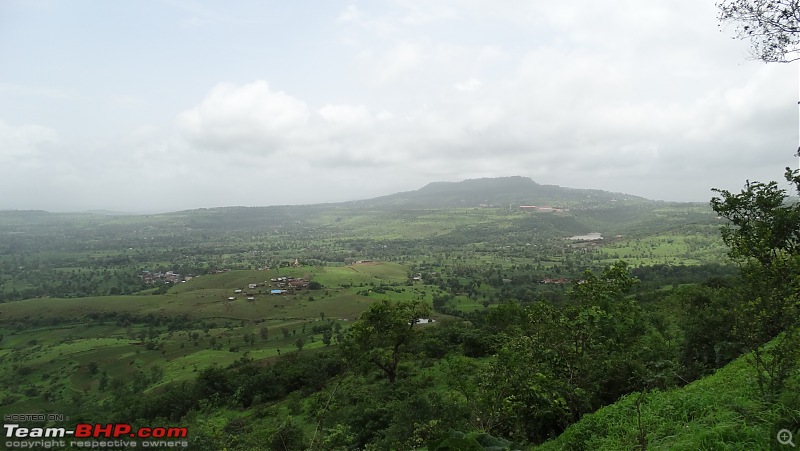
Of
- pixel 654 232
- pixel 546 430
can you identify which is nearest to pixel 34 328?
pixel 546 430

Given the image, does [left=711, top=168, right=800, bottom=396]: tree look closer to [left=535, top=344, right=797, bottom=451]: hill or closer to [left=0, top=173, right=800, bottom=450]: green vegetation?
[left=0, top=173, right=800, bottom=450]: green vegetation

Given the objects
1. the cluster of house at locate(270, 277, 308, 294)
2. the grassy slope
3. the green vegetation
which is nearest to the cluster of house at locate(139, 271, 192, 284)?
the green vegetation

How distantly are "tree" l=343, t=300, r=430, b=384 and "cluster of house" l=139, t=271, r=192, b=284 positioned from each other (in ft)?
440

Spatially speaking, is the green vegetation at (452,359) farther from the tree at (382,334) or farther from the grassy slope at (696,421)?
the tree at (382,334)

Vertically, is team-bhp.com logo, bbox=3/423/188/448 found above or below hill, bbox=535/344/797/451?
below

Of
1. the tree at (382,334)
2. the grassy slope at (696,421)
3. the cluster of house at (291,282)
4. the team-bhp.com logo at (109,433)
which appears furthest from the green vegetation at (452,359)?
the cluster of house at (291,282)

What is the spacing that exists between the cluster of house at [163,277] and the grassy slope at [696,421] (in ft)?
503

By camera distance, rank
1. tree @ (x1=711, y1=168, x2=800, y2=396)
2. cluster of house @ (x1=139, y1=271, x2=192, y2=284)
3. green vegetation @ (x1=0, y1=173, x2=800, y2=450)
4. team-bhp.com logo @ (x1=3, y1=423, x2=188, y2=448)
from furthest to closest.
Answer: cluster of house @ (x1=139, y1=271, x2=192, y2=284)
team-bhp.com logo @ (x1=3, y1=423, x2=188, y2=448)
green vegetation @ (x1=0, y1=173, x2=800, y2=450)
tree @ (x1=711, y1=168, x2=800, y2=396)

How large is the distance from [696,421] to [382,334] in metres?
21.7

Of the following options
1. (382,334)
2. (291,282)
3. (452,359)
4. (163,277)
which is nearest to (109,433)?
(382,334)

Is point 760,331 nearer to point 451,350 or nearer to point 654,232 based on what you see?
point 451,350

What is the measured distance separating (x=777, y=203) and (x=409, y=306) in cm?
2130

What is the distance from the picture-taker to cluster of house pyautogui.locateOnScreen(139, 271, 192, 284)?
448ft

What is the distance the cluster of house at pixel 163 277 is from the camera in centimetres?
13650
